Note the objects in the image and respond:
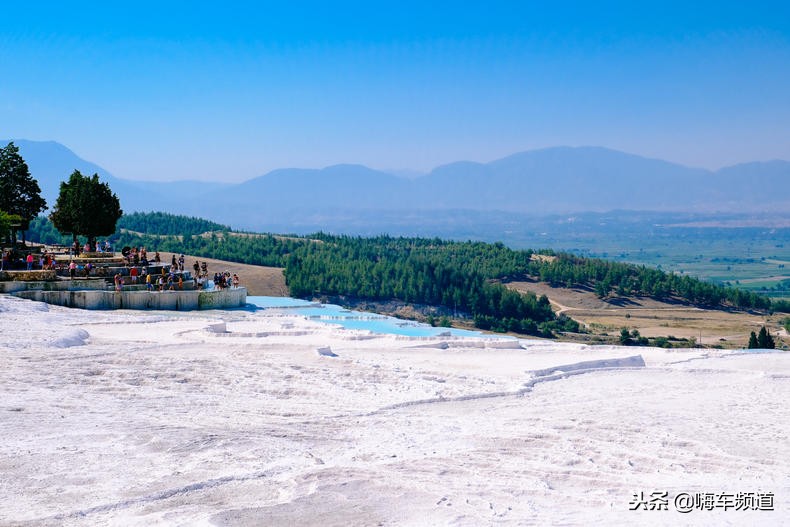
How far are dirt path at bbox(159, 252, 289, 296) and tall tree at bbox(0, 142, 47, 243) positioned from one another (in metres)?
20.4

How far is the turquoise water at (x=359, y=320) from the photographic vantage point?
23125 mm

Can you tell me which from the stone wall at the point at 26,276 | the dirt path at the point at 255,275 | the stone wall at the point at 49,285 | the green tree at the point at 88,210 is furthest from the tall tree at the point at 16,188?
the dirt path at the point at 255,275

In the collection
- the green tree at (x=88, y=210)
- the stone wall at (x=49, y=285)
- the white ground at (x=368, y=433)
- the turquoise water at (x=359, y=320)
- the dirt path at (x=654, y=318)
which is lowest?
the dirt path at (x=654, y=318)

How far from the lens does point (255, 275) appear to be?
65.2 meters

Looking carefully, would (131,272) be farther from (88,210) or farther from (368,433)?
(368,433)

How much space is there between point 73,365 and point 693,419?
10325 millimetres

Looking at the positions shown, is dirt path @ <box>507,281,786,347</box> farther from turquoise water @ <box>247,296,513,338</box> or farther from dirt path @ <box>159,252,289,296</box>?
turquoise water @ <box>247,296,513,338</box>

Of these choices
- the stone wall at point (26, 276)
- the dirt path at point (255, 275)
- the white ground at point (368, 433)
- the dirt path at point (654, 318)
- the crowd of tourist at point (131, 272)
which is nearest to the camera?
the white ground at point (368, 433)

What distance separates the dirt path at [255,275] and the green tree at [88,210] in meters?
22.4

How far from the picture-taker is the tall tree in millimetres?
39406

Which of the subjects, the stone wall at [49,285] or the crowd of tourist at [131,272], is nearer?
the stone wall at [49,285]

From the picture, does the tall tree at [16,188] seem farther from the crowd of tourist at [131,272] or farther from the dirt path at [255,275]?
the dirt path at [255,275]

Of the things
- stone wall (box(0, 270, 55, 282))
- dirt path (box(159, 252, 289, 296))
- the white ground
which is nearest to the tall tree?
stone wall (box(0, 270, 55, 282))

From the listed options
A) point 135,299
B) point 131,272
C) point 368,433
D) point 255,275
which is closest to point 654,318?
point 255,275
